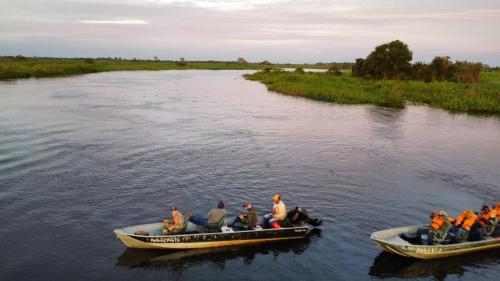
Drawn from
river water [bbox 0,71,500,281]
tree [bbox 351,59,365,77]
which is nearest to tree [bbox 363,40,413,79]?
tree [bbox 351,59,365,77]

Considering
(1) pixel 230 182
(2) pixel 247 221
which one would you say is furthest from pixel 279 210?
(1) pixel 230 182

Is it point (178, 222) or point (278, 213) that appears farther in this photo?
point (278, 213)

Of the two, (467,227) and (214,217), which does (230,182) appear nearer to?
(214,217)

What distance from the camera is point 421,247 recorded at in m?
17.2

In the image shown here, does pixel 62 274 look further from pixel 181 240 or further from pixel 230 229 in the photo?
pixel 230 229

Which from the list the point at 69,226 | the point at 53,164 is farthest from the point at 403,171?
the point at 53,164

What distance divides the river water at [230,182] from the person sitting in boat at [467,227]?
1.00 meters

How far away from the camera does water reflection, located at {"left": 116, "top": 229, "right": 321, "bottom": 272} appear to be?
1678 cm

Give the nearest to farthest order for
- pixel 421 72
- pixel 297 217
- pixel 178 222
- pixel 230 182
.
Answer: pixel 178 222 → pixel 297 217 → pixel 230 182 → pixel 421 72

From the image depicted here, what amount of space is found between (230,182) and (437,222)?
40.7ft

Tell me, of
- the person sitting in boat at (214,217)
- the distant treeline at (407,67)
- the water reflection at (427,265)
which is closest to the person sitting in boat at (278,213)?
the person sitting in boat at (214,217)

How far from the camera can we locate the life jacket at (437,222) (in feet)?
57.0

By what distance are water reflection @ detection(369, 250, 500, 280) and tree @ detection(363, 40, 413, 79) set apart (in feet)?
245

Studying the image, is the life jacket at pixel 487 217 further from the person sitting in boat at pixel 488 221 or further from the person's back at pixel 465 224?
the person's back at pixel 465 224
